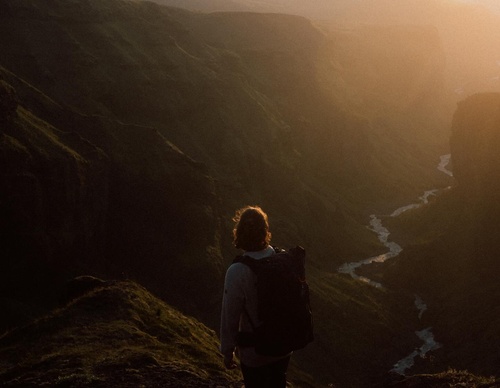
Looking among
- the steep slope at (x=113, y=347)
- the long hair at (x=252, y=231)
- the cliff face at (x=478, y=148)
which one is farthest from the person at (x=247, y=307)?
the cliff face at (x=478, y=148)

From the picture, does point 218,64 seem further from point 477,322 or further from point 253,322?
point 253,322

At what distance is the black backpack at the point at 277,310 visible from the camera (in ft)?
41.2

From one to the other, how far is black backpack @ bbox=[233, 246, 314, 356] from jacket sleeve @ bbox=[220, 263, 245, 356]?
0.18 metres

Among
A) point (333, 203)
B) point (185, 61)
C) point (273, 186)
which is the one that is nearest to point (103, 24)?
point (185, 61)

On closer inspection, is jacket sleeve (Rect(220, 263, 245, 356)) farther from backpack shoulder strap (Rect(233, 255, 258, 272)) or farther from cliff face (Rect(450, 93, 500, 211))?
cliff face (Rect(450, 93, 500, 211))

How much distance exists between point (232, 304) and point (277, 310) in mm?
882

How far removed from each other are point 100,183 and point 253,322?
70455 millimetres

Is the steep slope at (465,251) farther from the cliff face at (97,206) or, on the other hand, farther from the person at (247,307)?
the person at (247,307)

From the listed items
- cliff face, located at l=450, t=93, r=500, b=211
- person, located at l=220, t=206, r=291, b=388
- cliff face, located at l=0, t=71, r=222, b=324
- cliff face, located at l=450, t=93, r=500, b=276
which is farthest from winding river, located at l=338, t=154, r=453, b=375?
person, located at l=220, t=206, r=291, b=388

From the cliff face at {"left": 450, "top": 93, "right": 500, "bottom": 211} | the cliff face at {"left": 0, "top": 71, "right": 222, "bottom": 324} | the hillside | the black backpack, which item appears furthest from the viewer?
the cliff face at {"left": 450, "top": 93, "right": 500, "bottom": 211}

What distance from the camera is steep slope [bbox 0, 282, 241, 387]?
19.6 meters

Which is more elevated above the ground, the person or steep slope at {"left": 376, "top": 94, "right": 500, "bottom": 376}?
the person

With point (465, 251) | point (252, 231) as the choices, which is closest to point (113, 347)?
point (252, 231)

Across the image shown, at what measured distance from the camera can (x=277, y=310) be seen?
12.6 m
